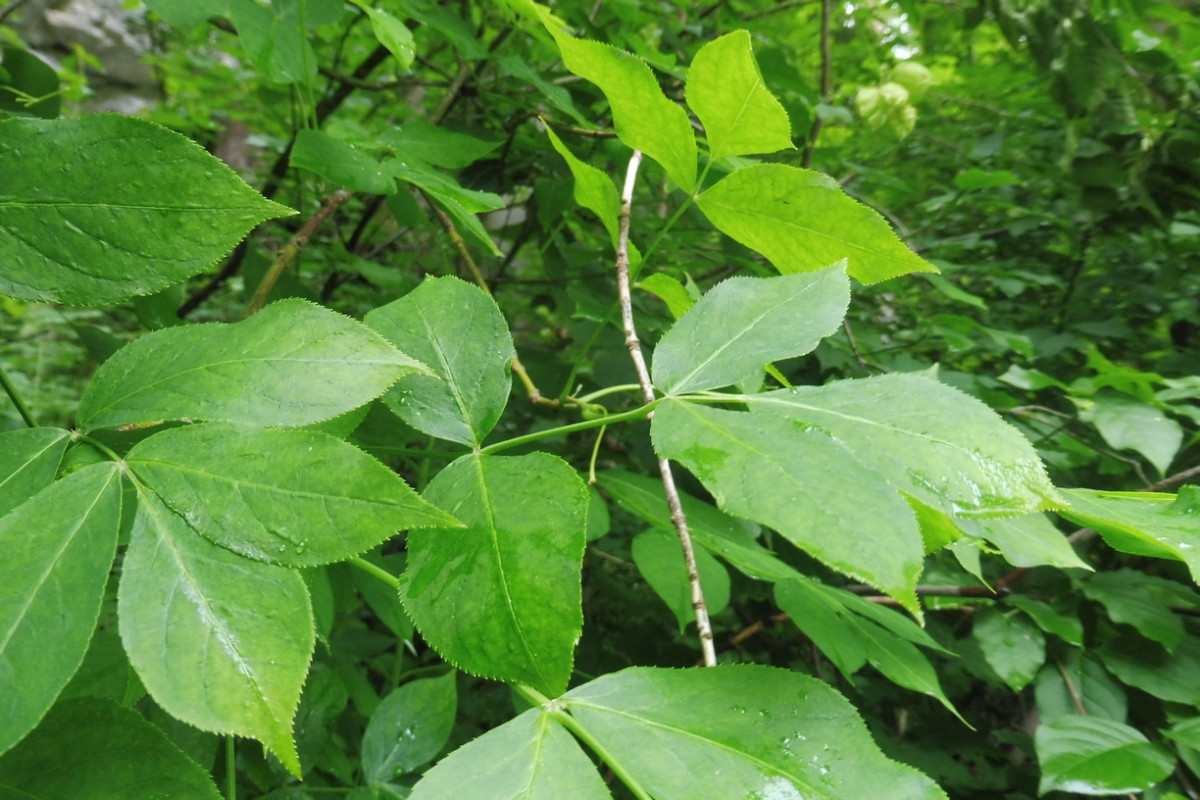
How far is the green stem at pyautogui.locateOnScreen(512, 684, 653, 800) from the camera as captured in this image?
1.11ft

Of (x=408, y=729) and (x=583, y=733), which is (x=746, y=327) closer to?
(x=583, y=733)

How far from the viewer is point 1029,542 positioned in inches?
19.1

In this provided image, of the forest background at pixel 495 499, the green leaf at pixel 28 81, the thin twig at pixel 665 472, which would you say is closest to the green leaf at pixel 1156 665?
the forest background at pixel 495 499

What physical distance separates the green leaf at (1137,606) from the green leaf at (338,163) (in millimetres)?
1133

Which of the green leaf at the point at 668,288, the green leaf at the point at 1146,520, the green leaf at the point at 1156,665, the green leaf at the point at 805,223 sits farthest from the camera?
the green leaf at the point at 1156,665

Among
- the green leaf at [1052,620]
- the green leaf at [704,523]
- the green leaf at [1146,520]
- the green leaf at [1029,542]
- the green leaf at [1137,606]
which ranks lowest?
the green leaf at [1052,620]

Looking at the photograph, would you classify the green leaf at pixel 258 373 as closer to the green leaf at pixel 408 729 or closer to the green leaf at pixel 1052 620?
the green leaf at pixel 408 729

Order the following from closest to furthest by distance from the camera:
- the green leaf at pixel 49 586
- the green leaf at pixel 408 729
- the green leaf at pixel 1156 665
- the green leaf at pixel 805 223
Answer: the green leaf at pixel 49 586
the green leaf at pixel 805 223
the green leaf at pixel 408 729
the green leaf at pixel 1156 665

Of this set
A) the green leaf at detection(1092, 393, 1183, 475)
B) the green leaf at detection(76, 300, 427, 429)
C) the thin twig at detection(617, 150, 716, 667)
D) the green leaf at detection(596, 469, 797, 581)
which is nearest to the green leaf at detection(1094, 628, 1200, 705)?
the green leaf at detection(1092, 393, 1183, 475)

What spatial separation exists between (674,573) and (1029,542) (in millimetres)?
399

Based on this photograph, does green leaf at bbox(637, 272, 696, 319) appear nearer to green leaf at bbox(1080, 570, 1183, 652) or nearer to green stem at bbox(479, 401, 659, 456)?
green stem at bbox(479, 401, 659, 456)

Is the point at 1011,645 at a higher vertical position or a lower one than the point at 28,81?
lower

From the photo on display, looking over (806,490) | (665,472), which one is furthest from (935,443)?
(665,472)

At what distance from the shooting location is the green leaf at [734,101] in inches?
20.4
